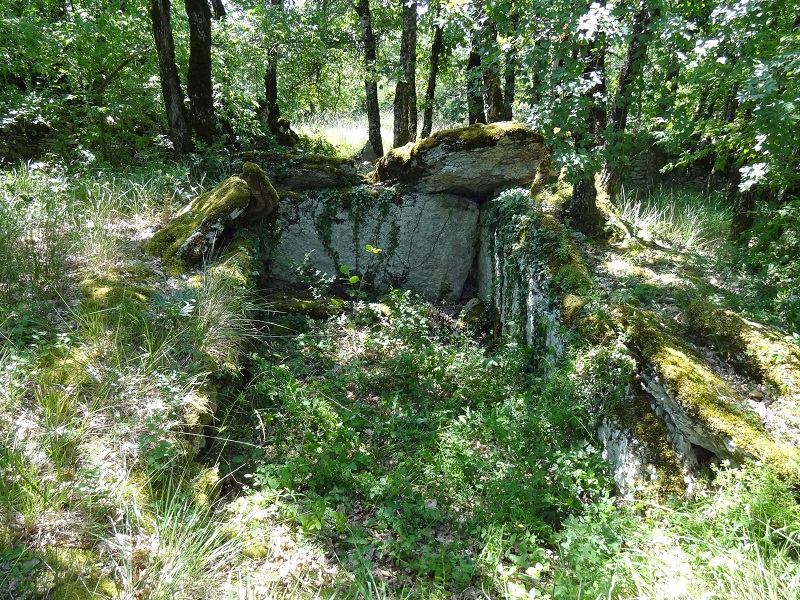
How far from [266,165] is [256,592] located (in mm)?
5839

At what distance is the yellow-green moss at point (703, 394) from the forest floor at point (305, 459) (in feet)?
0.54

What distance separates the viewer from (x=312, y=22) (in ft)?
27.2

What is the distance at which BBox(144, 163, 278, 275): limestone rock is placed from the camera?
4535 millimetres

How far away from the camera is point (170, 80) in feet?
20.4

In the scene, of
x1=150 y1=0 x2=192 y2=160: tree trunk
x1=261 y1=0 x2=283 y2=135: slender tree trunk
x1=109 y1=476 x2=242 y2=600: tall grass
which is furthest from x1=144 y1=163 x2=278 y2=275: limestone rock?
x1=261 y1=0 x2=283 y2=135: slender tree trunk

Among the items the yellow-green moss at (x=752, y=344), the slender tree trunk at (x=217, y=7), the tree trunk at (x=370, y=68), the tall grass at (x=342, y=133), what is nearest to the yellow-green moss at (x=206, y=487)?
the yellow-green moss at (x=752, y=344)

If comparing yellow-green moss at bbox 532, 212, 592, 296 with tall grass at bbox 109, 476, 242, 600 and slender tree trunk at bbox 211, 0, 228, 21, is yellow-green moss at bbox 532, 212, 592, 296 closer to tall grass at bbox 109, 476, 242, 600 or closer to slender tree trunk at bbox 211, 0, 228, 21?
tall grass at bbox 109, 476, 242, 600

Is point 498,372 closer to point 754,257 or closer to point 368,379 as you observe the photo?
point 368,379

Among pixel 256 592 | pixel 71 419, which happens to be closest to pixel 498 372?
pixel 256 592

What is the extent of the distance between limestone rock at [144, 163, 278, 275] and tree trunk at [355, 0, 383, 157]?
357 cm

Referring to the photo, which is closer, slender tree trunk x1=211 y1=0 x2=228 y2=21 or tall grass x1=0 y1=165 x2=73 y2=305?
tall grass x1=0 y1=165 x2=73 y2=305

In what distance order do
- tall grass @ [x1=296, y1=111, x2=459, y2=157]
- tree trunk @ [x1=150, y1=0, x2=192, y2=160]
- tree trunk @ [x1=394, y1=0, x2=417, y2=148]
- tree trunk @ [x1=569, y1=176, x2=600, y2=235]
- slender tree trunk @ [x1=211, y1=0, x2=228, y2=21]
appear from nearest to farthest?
1. tree trunk @ [x1=569, y1=176, x2=600, y2=235]
2. tree trunk @ [x1=150, y1=0, x2=192, y2=160]
3. tree trunk @ [x1=394, y1=0, x2=417, y2=148]
4. slender tree trunk @ [x1=211, y1=0, x2=228, y2=21]
5. tall grass @ [x1=296, y1=111, x2=459, y2=157]

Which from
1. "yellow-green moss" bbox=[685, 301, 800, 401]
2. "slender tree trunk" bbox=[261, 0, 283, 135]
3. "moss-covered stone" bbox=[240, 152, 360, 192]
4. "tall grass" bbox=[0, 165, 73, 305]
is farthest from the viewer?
"slender tree trunk" bbox=[261, 0, 283, 135]

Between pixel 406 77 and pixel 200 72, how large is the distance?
343cm
